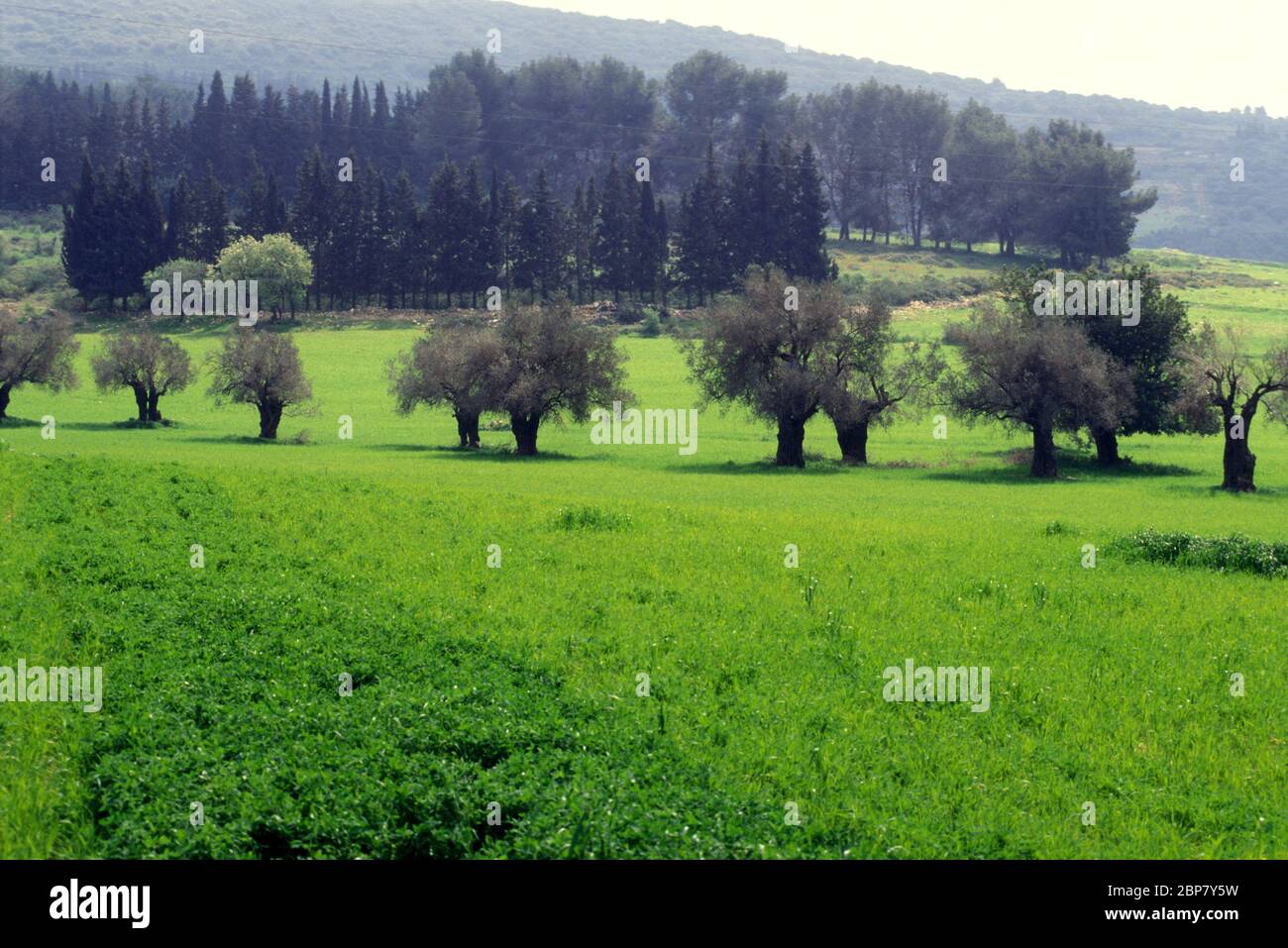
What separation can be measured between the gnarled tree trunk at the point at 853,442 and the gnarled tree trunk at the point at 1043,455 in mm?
8693

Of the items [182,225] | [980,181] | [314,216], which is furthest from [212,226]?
[980,181]

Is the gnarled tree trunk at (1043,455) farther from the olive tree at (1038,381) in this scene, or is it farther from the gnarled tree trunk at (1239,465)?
the gnarled tree trunk at (1239,465)

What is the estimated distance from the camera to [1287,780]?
559 inches

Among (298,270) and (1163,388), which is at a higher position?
(298,270)

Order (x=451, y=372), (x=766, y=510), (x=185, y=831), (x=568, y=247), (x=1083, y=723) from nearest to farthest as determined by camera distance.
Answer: (x=185, y=831) → (x=1083, y=723) → (x=766, y=510) → (x=451, y=372) → (x=568, y=247)

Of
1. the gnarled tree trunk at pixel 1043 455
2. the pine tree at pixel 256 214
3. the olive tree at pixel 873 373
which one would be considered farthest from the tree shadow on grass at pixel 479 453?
the pine tree at pixel 256 214

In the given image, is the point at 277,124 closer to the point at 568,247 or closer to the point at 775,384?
the point at 568,247

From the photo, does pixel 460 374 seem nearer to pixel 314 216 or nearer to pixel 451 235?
pixel 451 235

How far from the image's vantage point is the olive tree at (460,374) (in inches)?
2608

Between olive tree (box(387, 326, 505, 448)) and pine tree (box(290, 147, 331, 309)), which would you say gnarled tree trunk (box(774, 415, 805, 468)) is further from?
pine tree (box(290, 147, 331, 309))

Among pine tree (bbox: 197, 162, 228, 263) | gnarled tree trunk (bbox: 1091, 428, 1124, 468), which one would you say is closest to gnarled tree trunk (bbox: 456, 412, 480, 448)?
gnarled tree trunk (bbox: 1091, 428, 1124, 468)

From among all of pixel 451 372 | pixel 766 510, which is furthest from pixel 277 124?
pixel 766 510

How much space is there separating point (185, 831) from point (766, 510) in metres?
28.8

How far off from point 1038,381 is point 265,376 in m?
42.3
